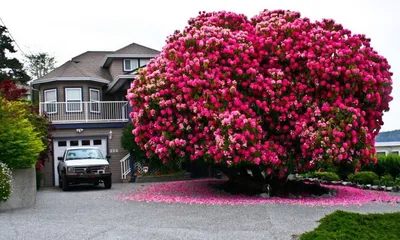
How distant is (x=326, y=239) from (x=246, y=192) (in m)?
10.1

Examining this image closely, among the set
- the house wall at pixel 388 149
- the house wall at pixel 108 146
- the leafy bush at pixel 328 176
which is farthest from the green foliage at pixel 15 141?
the house wall at pixel 388 149

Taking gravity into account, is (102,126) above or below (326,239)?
above

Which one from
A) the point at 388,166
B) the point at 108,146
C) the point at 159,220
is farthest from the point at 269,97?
the point at 108,146

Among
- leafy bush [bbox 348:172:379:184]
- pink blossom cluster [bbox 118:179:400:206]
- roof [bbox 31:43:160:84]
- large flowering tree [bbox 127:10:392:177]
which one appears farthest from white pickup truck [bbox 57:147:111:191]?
leafy bush [bbox 348:172:379:184]

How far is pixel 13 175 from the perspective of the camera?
13453 millimetres

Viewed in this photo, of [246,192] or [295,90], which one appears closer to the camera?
[295,90]

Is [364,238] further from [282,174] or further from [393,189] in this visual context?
[393,189]

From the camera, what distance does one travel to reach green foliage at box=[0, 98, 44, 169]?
43.2ft

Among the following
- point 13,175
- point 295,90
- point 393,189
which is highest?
point 295,90

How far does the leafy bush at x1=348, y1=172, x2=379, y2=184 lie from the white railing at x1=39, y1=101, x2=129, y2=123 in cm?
1158

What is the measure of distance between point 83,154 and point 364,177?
10.7 m

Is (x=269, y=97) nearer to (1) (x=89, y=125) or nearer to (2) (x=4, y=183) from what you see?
(2) (x=4, y=183)

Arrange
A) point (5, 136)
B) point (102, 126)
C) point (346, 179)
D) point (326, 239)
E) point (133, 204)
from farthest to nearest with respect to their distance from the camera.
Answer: point (102, 126), point (346, 179), point (133, 204), point (5, 136), point (326, 239)

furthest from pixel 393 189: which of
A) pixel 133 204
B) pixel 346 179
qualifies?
pixel 133 204
